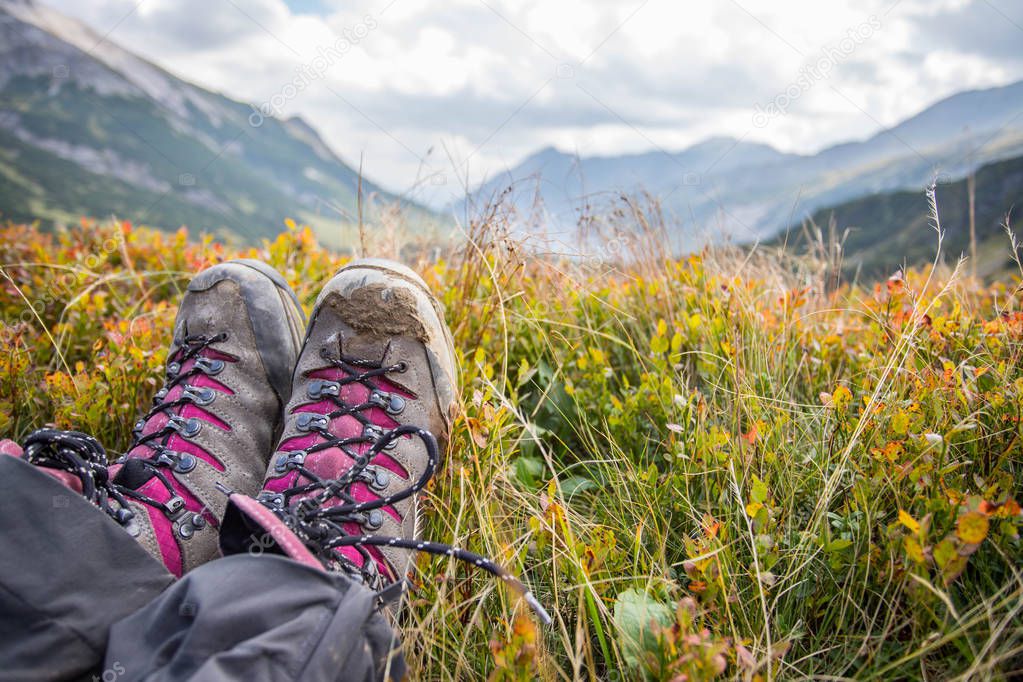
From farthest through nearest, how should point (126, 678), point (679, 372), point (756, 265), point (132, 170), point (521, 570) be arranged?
point (132, 170) → point (756, 265) → point (679, 372) → point (521, 570) → point (126, 678)

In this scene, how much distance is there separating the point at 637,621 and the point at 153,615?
0.99 m

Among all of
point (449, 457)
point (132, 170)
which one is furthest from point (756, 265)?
point (132, 170)

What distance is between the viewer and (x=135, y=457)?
1789 mm

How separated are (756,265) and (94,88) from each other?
22408 centimetres

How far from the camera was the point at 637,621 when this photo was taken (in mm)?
1315

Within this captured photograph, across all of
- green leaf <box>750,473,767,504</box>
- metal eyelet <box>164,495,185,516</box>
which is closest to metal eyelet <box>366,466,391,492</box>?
metal eyelet <box>164,495,185,516</box>

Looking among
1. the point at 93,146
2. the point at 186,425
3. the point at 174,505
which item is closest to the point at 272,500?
Result: the point at 174,505

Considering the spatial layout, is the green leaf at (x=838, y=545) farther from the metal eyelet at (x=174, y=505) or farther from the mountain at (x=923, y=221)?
the mountain at (x=923, y=221)

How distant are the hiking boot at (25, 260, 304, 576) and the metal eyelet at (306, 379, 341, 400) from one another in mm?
299

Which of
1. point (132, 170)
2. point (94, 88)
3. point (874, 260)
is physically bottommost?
point (874, 260)

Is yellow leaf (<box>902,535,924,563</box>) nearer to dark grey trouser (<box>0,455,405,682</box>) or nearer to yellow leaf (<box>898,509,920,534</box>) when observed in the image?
yellow leaf (<box>898,509,920,534</box>)

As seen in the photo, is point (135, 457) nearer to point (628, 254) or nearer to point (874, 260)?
point (628, 254)

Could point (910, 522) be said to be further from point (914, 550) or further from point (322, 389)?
point (322, 389)

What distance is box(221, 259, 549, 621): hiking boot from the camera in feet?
4.97
